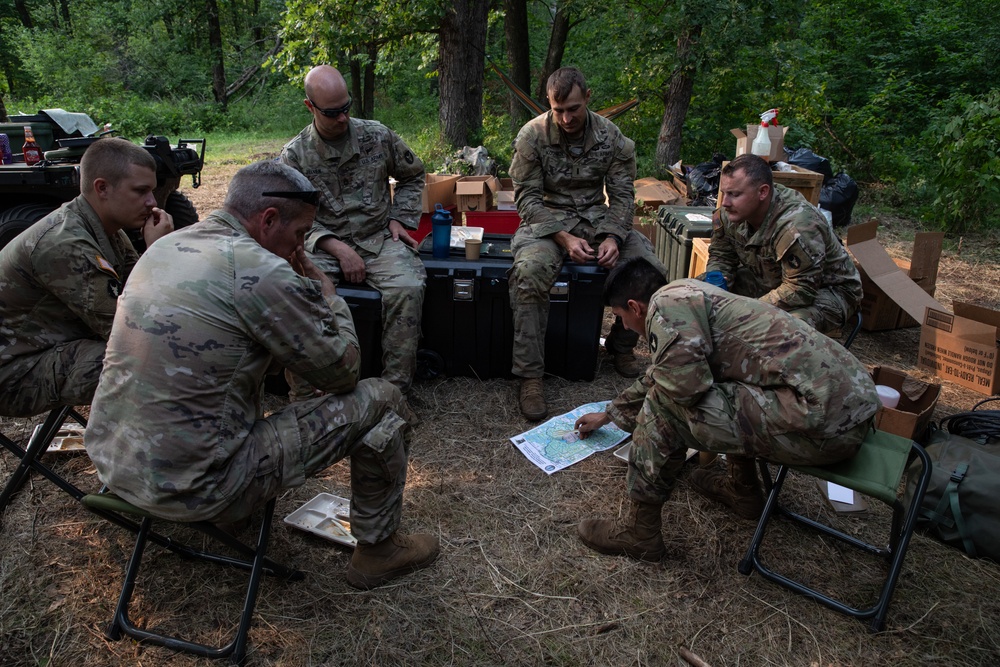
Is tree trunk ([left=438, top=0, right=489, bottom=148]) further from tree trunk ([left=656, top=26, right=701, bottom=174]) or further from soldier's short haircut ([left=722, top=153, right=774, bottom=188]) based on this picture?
soldier's short haircut ([left=722, top=153, right=774, bottom=188])

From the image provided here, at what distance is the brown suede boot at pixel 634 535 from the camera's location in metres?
2.55

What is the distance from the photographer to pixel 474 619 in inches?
91.9

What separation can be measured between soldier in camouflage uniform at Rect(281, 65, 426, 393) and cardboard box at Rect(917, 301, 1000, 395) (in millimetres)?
3221

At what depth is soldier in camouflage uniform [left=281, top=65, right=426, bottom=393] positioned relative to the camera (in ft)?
11.6

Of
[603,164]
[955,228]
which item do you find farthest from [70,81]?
[955,228]

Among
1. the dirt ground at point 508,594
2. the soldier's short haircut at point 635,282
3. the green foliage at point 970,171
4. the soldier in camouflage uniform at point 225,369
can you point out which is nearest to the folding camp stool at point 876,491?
A: the dirt ground at point 508,594

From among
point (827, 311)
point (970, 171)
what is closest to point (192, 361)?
point (827, 311)

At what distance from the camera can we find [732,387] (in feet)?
7.84

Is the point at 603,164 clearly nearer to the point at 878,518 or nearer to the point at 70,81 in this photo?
the point at 878,518

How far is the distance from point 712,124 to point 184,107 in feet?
41.7

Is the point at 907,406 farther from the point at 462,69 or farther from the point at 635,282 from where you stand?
the point at 462,69

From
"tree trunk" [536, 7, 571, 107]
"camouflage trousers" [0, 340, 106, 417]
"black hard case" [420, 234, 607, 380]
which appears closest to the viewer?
"camouflage trousers" [0, 340, 106, 417]

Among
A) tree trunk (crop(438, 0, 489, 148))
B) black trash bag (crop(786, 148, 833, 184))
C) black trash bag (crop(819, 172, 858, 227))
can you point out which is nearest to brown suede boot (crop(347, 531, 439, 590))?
black trash bag (crop(786, 148, 833, 184))

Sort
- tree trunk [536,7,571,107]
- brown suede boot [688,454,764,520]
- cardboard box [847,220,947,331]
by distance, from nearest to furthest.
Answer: brown suede boot [688,454,764,520]
cardboard box [847,220,947,331]
tree trunk [536,7,571,107]
